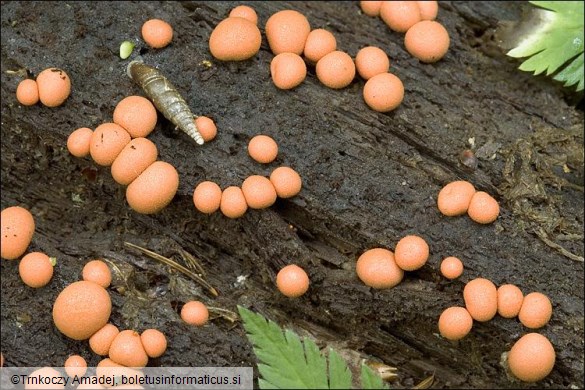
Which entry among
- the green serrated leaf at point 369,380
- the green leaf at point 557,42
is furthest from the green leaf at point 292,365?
the green leaf at point 557,42

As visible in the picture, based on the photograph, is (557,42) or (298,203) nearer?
(298,203)

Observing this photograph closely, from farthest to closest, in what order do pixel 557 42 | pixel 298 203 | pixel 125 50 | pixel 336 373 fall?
pixel 557 42 → pixel 125 50 → pixel 298 203 → pixel 336 373

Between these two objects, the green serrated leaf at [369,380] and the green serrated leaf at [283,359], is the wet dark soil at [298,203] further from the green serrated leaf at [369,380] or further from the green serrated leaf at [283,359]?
the green serrated leaf at [369,380]

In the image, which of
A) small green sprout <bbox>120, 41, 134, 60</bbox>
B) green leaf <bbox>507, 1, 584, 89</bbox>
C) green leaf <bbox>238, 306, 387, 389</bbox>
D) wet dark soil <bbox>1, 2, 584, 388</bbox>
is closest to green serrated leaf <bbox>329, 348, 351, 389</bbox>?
green leaf <bbox>238, 306, 387, 389</bbox>

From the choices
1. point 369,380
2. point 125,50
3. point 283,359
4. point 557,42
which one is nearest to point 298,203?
point 283,359

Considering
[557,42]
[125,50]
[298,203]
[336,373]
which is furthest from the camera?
[557,42]

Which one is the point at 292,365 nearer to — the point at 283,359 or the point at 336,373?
the point at 283,359

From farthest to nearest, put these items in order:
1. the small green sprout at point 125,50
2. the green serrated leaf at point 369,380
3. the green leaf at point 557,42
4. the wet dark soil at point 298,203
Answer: the green leaf at point 557,42
the small green sprout at point 125,50
the wet dark soil at point 298,203
the green serrated leaf at point 369,380

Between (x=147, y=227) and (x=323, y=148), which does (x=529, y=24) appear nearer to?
(x=323, y=148)
